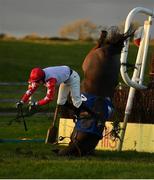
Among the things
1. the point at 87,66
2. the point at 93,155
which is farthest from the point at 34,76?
the point at 93,155

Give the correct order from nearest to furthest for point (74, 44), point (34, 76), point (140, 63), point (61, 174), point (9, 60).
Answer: point (61, 174), point (34, 76), point (140, 63), point (9, 60), point (74, 44)

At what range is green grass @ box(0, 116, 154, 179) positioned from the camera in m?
8.50

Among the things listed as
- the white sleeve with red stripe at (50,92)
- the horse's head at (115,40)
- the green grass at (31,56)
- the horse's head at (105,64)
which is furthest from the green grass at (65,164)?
the green grass at (31,56)

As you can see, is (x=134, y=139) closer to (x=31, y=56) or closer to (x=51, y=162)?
(x=51, y=162)

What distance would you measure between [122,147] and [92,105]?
4.55 ft

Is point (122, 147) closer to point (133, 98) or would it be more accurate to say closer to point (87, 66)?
Result: point (133, 98)

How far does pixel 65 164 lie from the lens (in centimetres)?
940

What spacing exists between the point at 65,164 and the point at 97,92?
187 cm

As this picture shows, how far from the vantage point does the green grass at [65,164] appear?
27.9ft

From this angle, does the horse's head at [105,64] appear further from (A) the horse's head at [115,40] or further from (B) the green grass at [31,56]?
(B) the green grass at [31,56]

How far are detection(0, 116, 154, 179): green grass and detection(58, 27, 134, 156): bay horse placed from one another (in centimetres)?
28

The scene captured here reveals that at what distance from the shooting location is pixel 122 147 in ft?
39.0

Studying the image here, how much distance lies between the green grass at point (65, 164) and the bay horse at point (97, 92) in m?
0.28

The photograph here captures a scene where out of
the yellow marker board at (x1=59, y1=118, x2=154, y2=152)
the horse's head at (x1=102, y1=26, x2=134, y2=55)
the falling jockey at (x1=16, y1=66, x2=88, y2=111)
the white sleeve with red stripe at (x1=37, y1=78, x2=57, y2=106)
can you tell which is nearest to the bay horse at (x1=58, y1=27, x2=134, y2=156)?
the horse's head at (x1=102, y1=26, x2=134, y2=55)
